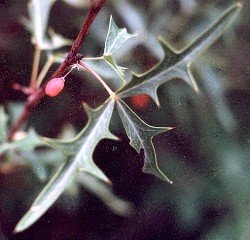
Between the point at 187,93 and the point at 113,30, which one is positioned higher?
the point at 113,30

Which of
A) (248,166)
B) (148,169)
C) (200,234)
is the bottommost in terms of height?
(200,234)

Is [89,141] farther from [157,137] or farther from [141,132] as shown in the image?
[157,137]

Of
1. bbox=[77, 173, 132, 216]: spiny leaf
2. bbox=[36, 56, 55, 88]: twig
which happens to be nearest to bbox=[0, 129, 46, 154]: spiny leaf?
bbox=[36, 56, 55, 88]: twig

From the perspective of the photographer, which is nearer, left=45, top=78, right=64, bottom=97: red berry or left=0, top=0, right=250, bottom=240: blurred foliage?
left=45, top=78, right=64, bottom=97: red berry

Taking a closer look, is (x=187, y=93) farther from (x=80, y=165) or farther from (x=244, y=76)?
(x=80, y=165)

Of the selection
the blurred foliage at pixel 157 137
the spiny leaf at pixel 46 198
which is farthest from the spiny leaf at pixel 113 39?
the blurred foliage at pixel 157 137

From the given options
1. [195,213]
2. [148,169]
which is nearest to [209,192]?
[195,213]

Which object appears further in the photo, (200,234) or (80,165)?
(200,234)

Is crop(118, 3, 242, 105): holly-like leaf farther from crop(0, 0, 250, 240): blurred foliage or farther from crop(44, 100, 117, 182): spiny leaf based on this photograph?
crop(0, 0, 250, 240): blurred foliage

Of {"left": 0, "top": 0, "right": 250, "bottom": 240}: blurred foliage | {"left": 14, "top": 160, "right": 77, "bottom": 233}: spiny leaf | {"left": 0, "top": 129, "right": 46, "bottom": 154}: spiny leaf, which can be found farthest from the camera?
{"left": 0, "top": 0, "right": 250, "bottom": 240}: blurred foliage
